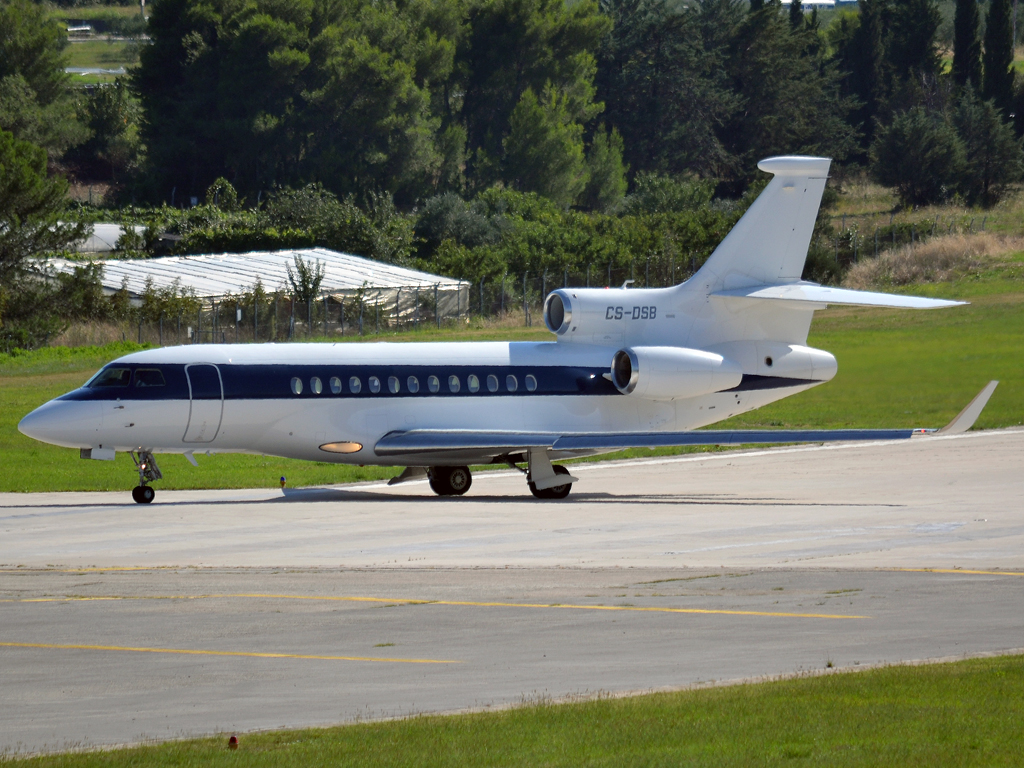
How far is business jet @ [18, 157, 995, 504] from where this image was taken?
2880cm

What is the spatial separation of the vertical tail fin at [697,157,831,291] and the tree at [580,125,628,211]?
90593 millimetres

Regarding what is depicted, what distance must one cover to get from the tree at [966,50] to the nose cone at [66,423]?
112502 millimetres

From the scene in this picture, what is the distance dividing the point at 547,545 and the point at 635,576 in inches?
146

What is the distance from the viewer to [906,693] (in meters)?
11.3

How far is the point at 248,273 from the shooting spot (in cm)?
7019

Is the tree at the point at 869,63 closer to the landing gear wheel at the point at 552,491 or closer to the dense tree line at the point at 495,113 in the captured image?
the dense tree line at the point at 495,113

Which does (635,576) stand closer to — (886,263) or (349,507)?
(349,507)

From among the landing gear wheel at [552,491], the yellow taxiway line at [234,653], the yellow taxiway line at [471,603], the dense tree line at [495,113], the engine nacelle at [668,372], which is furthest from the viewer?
the dense tree line at [495,113]

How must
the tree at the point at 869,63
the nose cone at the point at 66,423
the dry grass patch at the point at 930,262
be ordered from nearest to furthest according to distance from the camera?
the nose cone at the point at 66,423
the dry grass patch at the point at 930,262
the tree at the point at 869,63

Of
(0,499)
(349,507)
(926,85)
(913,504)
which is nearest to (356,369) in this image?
(349,507)

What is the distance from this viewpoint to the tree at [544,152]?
392ft

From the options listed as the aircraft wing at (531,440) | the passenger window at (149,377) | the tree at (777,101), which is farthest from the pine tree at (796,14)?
the passenger window at (149,377)

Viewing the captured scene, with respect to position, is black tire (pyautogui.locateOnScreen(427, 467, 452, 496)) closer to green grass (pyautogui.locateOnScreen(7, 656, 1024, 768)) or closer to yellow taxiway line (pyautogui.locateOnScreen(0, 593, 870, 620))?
yellow taxiway line (pyautogui.locateOnScreen(0, 593, 870, 620))

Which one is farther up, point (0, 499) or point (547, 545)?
point (547, 545)
